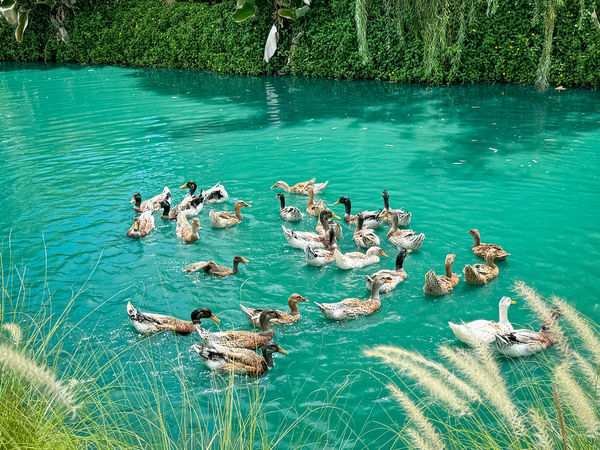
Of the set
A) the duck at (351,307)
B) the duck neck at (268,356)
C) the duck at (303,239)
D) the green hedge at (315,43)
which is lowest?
the duck neck at (268,356)

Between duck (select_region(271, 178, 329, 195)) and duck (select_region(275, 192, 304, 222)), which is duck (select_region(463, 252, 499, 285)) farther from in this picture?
duck (select_region(271, 178, 329, 195))

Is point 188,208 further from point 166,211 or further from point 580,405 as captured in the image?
point 580,405

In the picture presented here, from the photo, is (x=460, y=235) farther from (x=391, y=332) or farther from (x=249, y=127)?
(x=249, y=127)

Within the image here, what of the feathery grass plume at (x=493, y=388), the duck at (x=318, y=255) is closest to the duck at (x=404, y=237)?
the duck at (x=318, y=255)

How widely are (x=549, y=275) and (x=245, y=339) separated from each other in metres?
4.39

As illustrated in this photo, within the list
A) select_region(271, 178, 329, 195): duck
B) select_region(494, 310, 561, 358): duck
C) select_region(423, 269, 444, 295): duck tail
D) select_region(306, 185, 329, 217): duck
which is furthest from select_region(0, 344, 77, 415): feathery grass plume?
select_region(271, 178, 329, 195): duck

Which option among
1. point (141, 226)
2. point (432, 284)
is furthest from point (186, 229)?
point (432, 284)

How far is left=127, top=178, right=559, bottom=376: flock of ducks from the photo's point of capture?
6355 mm

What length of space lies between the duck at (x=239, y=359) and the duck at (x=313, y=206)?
4.34m

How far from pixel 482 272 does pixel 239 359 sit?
374 centimetres

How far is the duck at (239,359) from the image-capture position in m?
6.27

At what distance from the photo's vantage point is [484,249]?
870 cm

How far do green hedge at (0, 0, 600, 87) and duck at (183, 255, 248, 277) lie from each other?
46.8 ft

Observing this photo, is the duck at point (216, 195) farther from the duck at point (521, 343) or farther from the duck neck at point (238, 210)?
the duck at point (521, 343)
